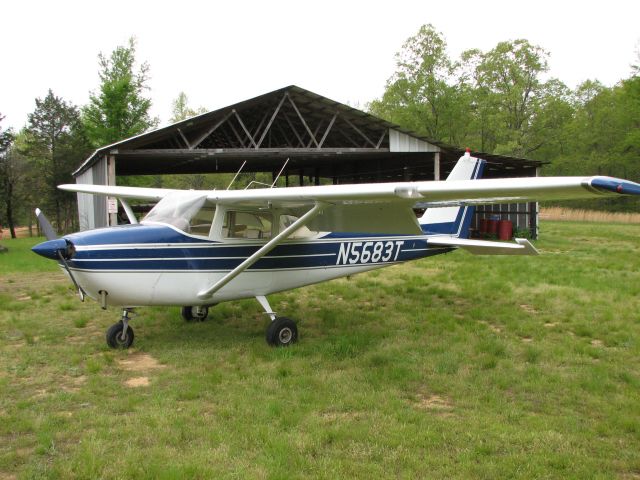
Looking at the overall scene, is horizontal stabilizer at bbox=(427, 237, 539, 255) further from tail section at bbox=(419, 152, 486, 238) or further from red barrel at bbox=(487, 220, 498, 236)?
red barrel at bbox=(487, 220, 498, 236)

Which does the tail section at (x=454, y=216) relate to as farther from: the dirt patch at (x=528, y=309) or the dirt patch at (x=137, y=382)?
the dirt patch at (x=137, y=382)

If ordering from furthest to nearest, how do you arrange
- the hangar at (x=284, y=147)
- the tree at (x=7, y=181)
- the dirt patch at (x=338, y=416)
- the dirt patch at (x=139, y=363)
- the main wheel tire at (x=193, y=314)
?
1. the tree at (x=7, y=181)
2. the hangar at (x=284, y=147)
3. the main wheel tire at (x=193, y=314)
4. the dirt patch at (x=139, y=363)
5. the dirt patch at (x=338, y=416)

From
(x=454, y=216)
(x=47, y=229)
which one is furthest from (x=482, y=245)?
(x=47, y=229)

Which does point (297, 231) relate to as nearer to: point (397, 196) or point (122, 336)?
point (397, 196)

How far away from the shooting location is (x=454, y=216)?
9.04m

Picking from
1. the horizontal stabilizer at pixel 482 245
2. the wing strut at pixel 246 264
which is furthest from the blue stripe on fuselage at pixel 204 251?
the horizontal stabilizer at pixel 482 245

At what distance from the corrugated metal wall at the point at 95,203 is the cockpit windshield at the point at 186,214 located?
9041 mm

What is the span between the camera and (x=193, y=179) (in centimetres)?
5169

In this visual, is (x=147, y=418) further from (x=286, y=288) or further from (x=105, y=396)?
(x=286, y=288)

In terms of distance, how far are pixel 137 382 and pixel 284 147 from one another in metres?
14.6

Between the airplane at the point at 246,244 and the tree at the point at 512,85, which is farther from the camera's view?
the tree at the point at 512,85

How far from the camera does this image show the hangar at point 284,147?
14.6 m

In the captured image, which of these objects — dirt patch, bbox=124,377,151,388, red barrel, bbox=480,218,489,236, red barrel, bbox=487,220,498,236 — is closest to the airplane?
dirt patch, bbox=124,377,151,388

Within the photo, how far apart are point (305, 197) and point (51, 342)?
13.1ft
